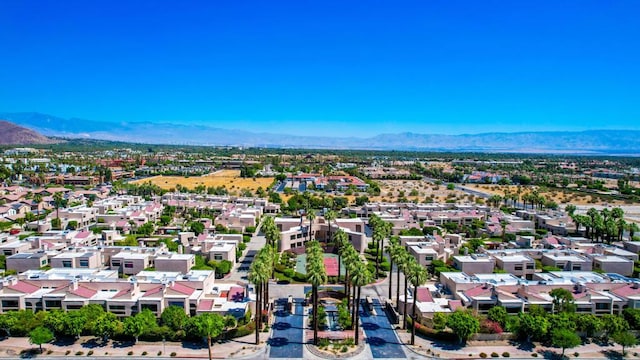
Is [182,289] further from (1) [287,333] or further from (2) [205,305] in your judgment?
(1) [287,333]

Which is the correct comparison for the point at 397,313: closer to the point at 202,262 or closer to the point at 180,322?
the point at 180,322

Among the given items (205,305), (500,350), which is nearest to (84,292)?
(205,305)

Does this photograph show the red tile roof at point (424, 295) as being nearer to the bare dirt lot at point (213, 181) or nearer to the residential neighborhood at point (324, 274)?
the residential neighborhood at point (324, 274)

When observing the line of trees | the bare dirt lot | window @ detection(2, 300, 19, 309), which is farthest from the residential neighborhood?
the bare dirt lot

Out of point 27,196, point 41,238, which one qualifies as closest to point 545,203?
point 41,238

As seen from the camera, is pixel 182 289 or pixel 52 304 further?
pixel 182 289

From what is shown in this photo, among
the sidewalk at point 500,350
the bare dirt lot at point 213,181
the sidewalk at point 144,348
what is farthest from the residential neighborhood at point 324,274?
the bare dirt lot at point 213,181

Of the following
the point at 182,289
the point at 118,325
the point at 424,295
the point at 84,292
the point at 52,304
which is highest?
the point at 182,289
